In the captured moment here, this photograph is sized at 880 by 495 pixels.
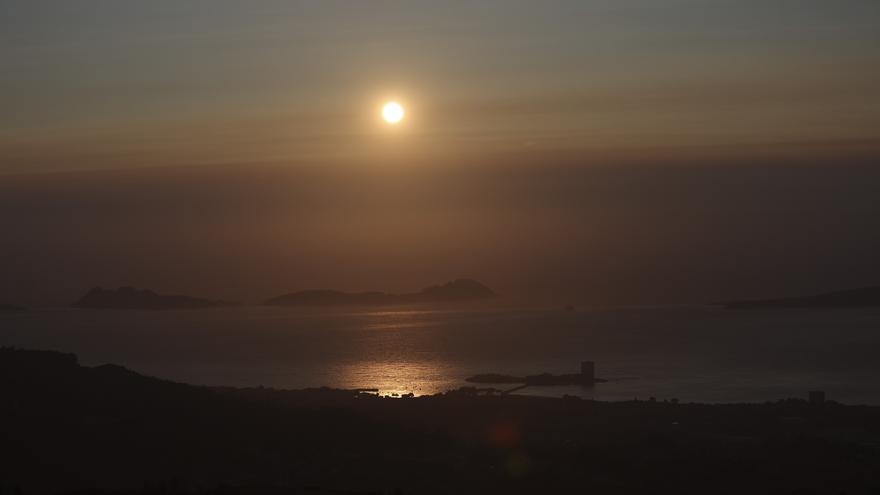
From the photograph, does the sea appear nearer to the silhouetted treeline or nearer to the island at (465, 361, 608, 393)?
the island at (465, 361, 608, 393)

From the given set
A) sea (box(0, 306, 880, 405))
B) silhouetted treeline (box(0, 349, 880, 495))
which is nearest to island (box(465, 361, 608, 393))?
sea (box(0, 306, 880, 405))

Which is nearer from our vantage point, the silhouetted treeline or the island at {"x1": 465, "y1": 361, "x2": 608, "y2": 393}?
the silhouetted treeline

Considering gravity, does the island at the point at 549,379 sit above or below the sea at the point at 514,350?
below

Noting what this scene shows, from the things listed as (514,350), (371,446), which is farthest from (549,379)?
(371,446)

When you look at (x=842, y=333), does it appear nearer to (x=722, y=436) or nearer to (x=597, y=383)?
(x=597, y=383)

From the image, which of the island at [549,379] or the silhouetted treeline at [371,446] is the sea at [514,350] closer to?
the island at [549,379]

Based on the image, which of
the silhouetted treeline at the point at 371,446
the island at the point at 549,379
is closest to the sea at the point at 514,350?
the island at the point at 549,379

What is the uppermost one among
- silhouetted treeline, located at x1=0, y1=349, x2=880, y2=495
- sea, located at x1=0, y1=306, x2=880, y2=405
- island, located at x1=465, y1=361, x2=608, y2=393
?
sea, located at x1=0, y1=306, x2=880, y2=405
